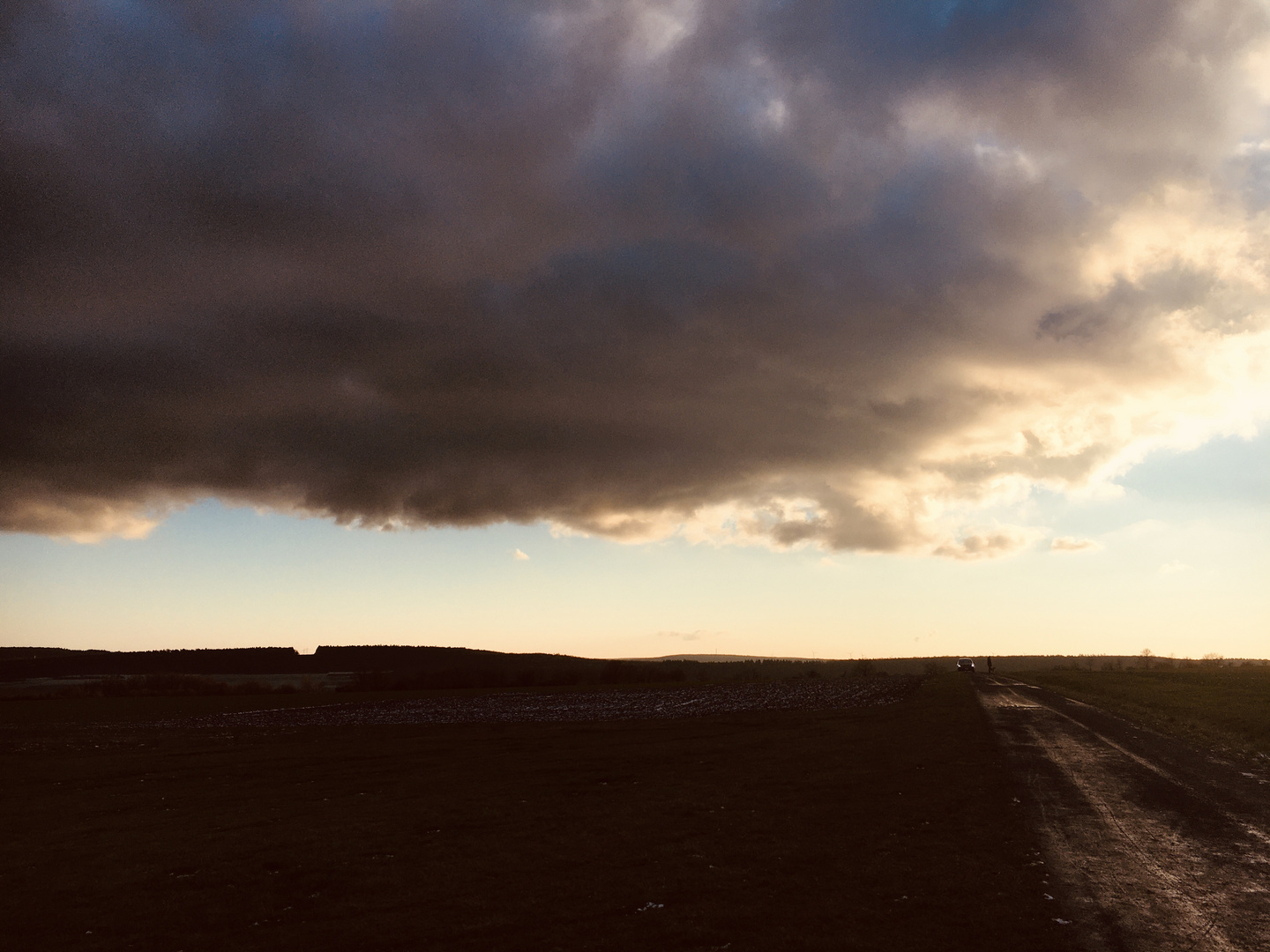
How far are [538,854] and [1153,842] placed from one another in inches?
358

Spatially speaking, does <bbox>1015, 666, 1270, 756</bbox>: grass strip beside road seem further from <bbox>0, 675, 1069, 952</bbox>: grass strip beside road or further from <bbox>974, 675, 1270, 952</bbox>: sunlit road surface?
<bbox>0, 675, 1069, 952</bbox>: grass strip beside road

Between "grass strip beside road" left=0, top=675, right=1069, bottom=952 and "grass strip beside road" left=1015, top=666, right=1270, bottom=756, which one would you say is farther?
"grass strip beside road" left=1015, top=666, right=1270, bottom=756

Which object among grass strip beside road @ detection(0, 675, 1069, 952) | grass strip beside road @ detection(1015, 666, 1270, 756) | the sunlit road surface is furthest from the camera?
grass strip beside road @ detection(1015, 666, 1270, 756)

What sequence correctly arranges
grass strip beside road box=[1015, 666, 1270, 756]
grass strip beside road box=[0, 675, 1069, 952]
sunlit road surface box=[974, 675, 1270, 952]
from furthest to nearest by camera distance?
grass strip beside road box=[1015, 666, 1270, 756], grass strip beside road box=[0, 675, 1069, 952], sunlit road surface box=[974, 675, 1270, 952]

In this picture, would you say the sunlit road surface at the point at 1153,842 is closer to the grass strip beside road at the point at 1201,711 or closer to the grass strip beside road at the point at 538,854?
the grass strip beside road at the point at 538,854

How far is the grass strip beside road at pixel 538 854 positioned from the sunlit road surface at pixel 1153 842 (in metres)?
0.58

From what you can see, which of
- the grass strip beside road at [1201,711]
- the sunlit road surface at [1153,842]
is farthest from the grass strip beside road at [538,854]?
the grass strip beside road at [1201,711]

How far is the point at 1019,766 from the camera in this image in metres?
20.5

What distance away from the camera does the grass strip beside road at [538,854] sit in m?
8.99

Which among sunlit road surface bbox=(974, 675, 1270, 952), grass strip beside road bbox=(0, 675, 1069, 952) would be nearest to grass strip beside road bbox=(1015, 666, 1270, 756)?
sunlit road surface bbox=(974, 675, 1270, 952)

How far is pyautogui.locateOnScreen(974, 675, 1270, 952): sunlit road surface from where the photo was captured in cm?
863

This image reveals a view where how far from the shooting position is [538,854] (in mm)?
12430

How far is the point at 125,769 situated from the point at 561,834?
61.2ft

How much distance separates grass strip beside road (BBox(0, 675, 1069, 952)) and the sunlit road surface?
58 centimetres
